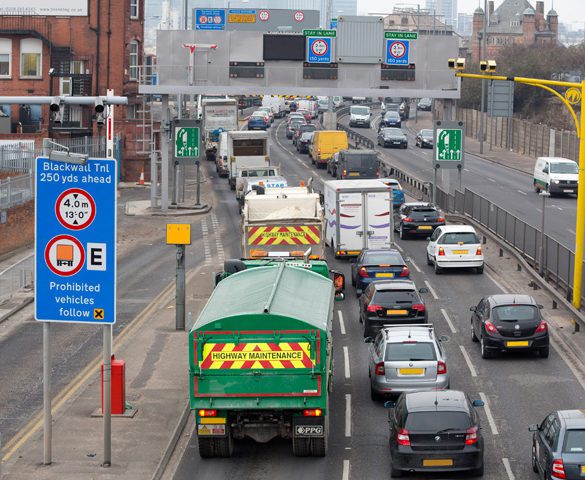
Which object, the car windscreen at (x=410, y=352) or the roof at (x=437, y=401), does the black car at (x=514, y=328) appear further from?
the roof at (x=437, y=401)

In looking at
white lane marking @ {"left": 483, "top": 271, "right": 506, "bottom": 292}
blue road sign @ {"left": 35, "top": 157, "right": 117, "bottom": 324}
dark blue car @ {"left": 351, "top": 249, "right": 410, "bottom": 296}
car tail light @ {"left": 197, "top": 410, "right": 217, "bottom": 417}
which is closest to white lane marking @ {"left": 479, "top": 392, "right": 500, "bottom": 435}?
car tail light @ {"left": 197, "top": 410, "right": 217, "bottom": 417}

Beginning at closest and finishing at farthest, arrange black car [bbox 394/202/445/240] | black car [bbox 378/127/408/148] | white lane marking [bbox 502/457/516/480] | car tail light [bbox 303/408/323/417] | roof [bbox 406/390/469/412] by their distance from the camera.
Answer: roof [bbox 406/390/469/412] → white lane marking [bbox 502/457/516/480] → car tail light [bbox 303/408/323/417] → black car [bbox 394/202/445/240] → black car [bbox 378/127/408/148]

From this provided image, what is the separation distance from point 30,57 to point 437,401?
65742mm

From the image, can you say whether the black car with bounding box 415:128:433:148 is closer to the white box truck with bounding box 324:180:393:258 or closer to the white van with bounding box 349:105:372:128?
the white van with bounding box 349:105:372:128

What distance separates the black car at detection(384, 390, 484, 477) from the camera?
21.7 metres

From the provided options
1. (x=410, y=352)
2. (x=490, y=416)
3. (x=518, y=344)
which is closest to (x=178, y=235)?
(x=518, y=344)

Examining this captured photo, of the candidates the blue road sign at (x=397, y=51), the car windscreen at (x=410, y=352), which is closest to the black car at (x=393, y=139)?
the blue road sign at (x=397, y=51)

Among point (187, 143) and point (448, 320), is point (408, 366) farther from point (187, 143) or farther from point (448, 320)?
point (187, 143)

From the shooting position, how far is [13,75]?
82.6 meters

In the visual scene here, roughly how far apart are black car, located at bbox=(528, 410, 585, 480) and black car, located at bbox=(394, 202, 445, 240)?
3155cm

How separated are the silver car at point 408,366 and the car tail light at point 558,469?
262 inches

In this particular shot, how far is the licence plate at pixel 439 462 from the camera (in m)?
21.7

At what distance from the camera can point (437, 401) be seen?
22281mm

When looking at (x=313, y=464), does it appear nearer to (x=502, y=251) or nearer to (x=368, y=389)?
(x=368, y=389)
